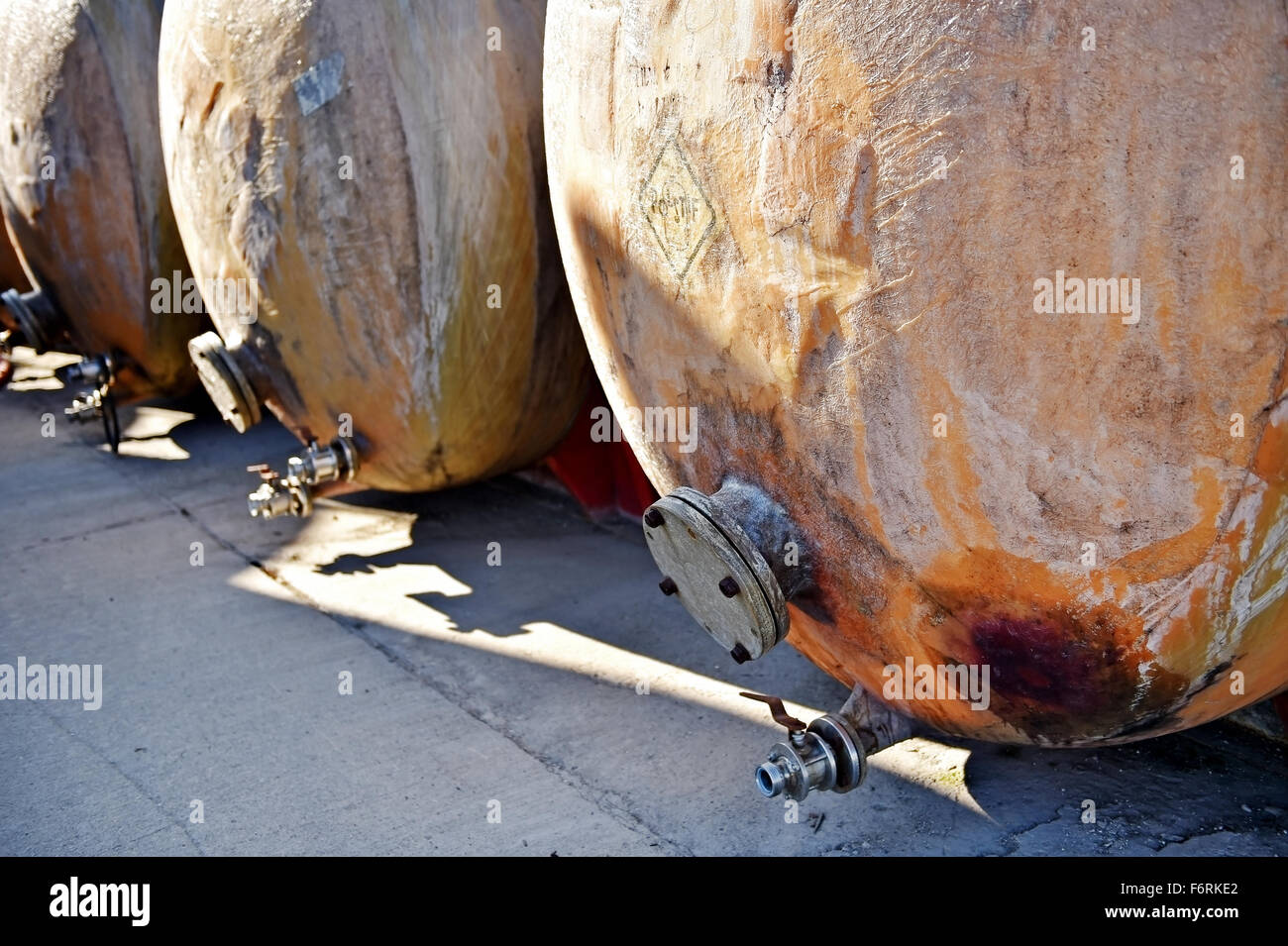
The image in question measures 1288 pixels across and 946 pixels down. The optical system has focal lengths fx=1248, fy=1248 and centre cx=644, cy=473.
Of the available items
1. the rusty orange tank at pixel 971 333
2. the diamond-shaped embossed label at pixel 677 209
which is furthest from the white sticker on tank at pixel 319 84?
the diamond-shaped embossed label at pixel 677 209

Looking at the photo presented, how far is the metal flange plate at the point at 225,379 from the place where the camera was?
10.7ft

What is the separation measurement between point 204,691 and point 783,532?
167 cm

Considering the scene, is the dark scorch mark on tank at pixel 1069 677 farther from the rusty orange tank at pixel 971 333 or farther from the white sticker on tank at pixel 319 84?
the white sticker on tank at pixel 319 84

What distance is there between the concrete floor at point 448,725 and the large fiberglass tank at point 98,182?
0.67m

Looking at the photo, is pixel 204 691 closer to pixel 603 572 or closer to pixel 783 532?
pixel 603 572

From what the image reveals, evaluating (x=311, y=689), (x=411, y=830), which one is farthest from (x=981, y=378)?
(x=311, y=689)

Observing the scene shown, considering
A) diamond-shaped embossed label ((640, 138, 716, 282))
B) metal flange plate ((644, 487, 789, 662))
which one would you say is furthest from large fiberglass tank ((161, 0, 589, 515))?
metal flange plate ((644, 487, 789, 662))

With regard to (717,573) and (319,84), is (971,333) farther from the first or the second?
(319,84)

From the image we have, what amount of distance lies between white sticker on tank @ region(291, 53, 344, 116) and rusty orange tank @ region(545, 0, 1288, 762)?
94 cm

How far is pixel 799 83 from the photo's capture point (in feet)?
5.70

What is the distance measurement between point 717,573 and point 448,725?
3.59 ft

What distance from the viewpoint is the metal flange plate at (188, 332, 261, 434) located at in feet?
10.7

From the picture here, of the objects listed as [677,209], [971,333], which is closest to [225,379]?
[677,209]

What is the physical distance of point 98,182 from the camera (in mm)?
4090
